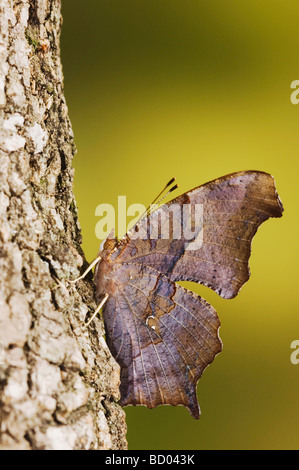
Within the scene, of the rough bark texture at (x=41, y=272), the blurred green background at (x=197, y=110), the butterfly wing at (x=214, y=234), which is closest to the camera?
the rough bark texture at (x=41, y=272)

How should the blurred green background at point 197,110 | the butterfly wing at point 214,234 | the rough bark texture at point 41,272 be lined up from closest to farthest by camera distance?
the rough bark texture at point 41,272 → the butterfly wing at point 214,234 → the blurred green background at point 197,110

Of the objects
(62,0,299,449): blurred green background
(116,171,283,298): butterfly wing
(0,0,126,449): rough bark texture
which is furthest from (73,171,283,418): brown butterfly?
(62,0,299,449): blurred green background

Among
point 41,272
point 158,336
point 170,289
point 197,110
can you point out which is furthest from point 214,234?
point 197,110

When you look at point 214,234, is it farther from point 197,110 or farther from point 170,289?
point 197,110

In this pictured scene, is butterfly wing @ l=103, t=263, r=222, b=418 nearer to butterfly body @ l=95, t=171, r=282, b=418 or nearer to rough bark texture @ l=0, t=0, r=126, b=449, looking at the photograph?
butterfly body @ l=95, t=171, r=282, b=418

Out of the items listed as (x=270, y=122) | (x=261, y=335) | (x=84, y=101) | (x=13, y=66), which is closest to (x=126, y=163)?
(x=84, y=101)

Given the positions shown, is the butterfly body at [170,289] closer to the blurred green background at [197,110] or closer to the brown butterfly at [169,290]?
the brown butterfly at [169,290]

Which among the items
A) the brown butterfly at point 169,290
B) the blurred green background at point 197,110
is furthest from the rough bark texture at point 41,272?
the blurred green background at point 197,110
